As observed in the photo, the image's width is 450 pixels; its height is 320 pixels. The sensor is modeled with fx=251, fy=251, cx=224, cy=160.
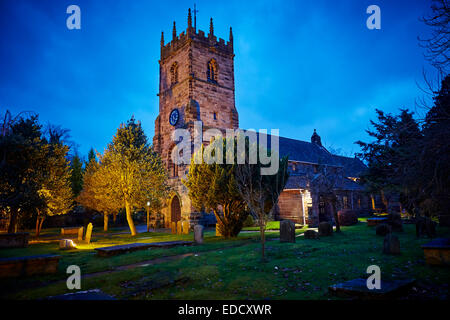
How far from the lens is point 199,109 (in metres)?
28.4

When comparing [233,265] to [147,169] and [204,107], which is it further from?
[204,107]

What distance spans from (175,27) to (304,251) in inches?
1271

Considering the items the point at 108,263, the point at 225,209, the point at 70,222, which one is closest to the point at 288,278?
the point at 108,263

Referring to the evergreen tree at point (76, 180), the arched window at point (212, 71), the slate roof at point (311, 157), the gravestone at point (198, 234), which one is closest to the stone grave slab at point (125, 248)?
the gravestone at point (198, 234)

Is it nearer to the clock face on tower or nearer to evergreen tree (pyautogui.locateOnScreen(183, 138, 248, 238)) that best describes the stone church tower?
the clock face on tower

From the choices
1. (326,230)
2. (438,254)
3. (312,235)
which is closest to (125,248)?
(312,235)

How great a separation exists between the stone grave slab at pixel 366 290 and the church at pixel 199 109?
19937 millimetres

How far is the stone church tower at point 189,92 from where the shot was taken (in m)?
28.3

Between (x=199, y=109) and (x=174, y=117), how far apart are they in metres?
3.53

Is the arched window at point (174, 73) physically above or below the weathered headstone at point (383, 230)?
above

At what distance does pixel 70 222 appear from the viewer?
118 ft

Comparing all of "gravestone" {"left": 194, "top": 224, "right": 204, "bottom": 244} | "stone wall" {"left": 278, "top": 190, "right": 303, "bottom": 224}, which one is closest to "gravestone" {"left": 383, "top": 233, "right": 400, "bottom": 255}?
"gravestone" {"left": 194, "top": 224, "right": 204, "bottom": 244}

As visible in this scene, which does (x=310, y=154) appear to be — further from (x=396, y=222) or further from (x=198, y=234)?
(x=198, y=234)

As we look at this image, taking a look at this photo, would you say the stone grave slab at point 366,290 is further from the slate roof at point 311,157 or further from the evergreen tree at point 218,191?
the slate roof at point 311,157
